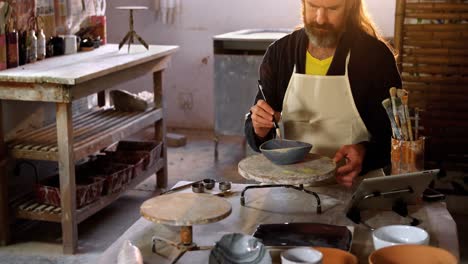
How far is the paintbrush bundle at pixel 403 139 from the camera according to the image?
2.58 m

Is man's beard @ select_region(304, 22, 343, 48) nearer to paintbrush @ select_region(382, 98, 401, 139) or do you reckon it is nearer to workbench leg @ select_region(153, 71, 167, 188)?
paintbrush @ select_region(382, 98, 401, 139)

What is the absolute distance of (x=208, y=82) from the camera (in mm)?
7301

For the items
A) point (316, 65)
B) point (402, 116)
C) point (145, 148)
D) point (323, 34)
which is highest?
point (323, 34)

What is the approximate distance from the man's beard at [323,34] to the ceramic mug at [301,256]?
4.31ft

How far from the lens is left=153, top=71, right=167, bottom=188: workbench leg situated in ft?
17.9

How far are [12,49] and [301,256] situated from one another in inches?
116

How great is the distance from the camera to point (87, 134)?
15.2 feet

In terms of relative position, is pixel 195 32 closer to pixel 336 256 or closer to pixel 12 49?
pixel 12 49

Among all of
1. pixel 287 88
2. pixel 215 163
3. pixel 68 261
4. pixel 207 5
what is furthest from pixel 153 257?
pixel 207 5

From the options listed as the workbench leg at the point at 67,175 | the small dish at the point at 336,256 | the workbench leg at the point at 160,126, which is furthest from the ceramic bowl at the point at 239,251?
the workbench leg at the point at 160,126

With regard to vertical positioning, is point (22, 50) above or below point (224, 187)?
above

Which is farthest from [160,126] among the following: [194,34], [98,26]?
[194,34]

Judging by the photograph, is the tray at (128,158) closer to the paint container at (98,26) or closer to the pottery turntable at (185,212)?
the paint container at (98,26)

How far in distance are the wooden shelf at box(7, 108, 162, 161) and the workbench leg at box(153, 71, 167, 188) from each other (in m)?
0.08
